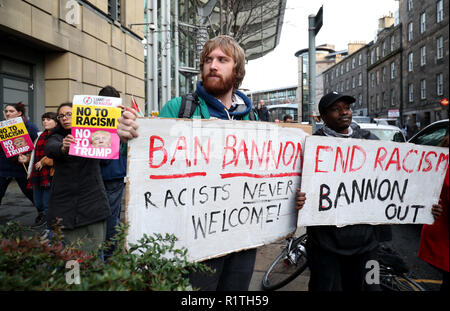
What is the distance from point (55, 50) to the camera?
381 inches

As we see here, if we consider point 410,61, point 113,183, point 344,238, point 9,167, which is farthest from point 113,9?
point 410,61

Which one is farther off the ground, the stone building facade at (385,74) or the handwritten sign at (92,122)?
the stone building facade at (385,74)

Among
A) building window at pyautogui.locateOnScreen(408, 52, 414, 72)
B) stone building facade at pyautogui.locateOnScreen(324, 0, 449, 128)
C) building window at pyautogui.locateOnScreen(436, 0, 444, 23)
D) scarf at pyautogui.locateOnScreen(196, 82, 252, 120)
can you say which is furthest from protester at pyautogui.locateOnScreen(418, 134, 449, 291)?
building window at pyautogui.locateOnScreen(408, 52, 414, 72)

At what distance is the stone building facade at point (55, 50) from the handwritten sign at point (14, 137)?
4.17m

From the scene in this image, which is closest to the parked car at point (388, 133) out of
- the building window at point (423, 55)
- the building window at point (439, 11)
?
the building window at point (439, 11)

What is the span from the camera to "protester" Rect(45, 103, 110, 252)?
105 inches

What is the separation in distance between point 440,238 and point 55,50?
10.6 m

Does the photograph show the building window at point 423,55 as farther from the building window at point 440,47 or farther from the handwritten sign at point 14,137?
the handwritten sign at point 14,137

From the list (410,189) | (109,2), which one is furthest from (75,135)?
(109,2)

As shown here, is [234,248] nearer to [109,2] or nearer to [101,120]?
[101,120]

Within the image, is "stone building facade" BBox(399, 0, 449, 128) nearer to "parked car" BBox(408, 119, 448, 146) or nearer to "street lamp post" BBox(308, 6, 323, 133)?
"street lamp post" BBox(308, 6, 323, 133)

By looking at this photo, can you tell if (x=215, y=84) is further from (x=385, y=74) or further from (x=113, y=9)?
(x=385, y=74)

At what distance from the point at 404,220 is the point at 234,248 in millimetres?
1305

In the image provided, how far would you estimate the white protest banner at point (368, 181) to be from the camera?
210 centimetres
